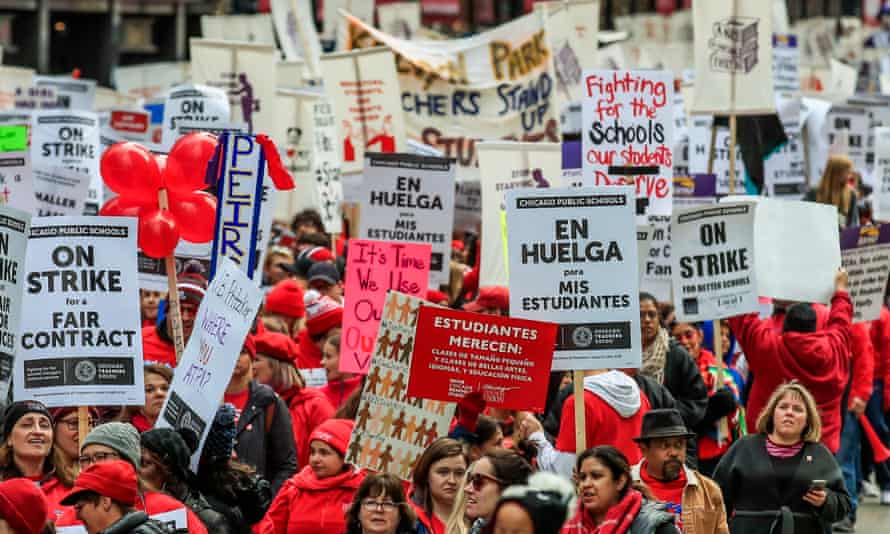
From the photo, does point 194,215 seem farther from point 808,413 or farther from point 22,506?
point 22,506

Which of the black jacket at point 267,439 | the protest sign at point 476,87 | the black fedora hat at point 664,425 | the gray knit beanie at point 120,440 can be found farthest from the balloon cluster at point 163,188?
the protest sign at point 476,87

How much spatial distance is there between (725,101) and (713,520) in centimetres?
828

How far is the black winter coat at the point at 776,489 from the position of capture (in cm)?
1006

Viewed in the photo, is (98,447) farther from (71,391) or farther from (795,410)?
(795,410)

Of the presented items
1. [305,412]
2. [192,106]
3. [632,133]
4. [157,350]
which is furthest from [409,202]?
[305,412]

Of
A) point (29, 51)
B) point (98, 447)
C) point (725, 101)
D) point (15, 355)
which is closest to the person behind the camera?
point (98, 447)

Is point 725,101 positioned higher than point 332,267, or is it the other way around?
point 725,101

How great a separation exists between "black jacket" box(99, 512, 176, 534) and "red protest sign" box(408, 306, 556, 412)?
2009 mm

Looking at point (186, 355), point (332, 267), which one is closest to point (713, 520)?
point (186, 355)

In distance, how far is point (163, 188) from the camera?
10633 mm

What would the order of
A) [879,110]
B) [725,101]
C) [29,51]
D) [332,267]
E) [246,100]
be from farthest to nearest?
[29,51] < [879,110] < [246,100] < [725,101] < [332,267]

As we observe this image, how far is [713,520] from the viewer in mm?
8781

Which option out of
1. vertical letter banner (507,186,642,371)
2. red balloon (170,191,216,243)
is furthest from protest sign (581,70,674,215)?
vertical letter banner (507,186,642,371)

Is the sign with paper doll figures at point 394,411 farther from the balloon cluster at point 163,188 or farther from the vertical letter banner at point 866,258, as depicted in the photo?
the vertical letter banner at point 866,258
